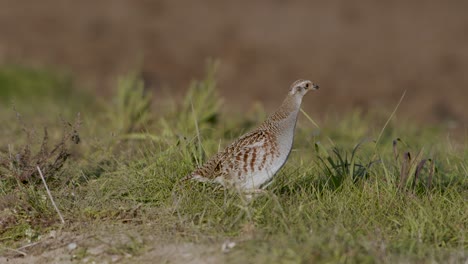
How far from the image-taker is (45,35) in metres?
18.4

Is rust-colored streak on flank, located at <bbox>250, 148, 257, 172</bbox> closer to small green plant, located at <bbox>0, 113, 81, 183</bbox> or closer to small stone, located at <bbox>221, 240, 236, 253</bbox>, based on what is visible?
small stone, located at <bbox>221, 240, 236, 253</bbox>

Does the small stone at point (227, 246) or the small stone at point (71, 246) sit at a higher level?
the small stone at point (227, 246)

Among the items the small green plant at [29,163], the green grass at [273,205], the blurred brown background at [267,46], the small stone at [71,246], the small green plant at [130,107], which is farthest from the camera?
the blurred brown background at [267,46]

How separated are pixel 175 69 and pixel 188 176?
11034 mm

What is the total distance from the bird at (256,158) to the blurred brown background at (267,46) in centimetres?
821

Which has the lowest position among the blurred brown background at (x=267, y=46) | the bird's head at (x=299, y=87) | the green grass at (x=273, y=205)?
the blurred brown background at (x=267, y=46)

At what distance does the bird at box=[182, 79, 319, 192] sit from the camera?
20.3ft

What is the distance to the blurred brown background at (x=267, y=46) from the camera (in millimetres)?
16234

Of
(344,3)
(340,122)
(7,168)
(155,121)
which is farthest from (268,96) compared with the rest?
(7,168)

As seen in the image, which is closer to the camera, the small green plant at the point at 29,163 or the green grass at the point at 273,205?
the green grass at the point at 273,205

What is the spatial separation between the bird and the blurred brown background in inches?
323

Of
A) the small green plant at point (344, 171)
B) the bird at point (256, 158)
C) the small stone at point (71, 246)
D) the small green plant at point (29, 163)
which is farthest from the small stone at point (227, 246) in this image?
the small green plant at point (29, 163)

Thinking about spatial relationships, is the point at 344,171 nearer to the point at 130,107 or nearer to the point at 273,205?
the point at 273,205

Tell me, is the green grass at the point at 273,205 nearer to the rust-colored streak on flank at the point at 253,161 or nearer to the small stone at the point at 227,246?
the small stone at the point at 227,246
